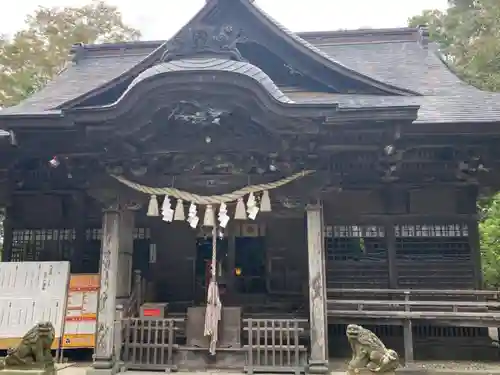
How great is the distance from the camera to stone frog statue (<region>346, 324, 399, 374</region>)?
5766 mm

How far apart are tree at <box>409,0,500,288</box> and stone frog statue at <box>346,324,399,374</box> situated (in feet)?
32.2

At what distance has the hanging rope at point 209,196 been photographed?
7.31m

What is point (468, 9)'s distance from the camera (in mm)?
23812

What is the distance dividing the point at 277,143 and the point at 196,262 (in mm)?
3616

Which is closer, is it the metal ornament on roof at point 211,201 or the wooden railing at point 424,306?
the metal ornament on roof at point 211,201

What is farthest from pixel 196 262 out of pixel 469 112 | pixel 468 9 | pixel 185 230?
pixel 468 9

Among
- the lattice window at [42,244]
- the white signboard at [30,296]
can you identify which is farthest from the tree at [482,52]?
the white signboard at [30,296]

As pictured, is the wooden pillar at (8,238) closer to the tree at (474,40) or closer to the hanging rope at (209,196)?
the hanging rope at (209,196)

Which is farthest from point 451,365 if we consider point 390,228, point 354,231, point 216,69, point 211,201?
point 216,69

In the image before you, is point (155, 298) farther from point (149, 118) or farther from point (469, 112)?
point (469, 112)

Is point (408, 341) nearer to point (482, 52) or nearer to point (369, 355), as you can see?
point (369, 355)

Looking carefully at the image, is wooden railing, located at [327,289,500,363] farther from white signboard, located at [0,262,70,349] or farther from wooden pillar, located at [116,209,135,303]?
white signboard, located at [0,262,70,349]

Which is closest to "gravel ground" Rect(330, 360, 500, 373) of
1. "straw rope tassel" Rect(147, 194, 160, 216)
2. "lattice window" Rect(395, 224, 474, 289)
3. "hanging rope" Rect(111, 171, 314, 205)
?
"lattice window" Rect(395, 224, 474, 289)

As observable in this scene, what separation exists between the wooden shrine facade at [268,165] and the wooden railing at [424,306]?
83mm
